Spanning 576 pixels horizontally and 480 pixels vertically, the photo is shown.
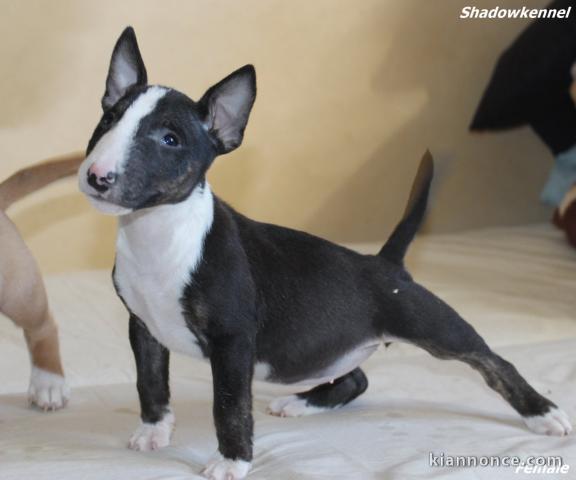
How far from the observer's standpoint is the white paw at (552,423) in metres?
1.63

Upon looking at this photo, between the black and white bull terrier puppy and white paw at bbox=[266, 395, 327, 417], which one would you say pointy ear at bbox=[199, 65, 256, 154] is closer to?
the black and white bull terrier puppy

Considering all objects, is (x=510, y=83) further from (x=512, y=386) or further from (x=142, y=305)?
(x=142, y=305)

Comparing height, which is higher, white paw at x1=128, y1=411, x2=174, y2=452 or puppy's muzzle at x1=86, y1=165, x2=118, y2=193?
puppy's muzzle at x1=86, y1=165, x2=118, y2=193

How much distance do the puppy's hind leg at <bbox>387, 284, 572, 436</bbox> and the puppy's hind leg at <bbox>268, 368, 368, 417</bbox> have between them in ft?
0.75

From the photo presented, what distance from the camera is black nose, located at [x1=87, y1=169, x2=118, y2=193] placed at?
129cm

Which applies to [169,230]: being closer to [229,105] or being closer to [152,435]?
[229,105]

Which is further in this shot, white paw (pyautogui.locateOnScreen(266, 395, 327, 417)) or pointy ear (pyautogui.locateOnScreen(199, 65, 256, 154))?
white paw (pyautogui.locateOnScreen(266, 395, 327, 417))

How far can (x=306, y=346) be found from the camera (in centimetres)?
161

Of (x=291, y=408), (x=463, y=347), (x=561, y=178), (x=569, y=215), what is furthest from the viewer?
(x=561, y=178)

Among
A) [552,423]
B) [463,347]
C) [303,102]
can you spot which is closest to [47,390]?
[463,347]

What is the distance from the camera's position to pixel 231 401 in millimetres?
1476

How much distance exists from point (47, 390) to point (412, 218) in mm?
753

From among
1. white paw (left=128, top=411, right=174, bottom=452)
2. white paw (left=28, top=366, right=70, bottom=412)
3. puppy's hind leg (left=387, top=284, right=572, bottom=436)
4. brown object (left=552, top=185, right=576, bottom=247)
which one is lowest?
white paw (left=28, top=366, right=70, bottom=412)

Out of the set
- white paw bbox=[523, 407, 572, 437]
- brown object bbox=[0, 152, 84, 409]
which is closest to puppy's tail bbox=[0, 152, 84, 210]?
brown object bbox=[0, 152, 84, 409]
